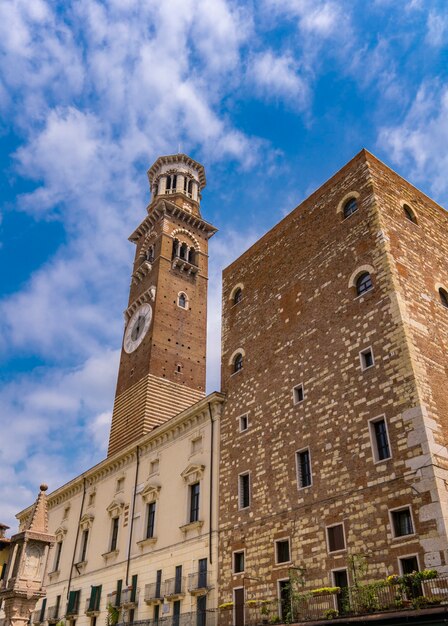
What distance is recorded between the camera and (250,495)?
21.4 meters

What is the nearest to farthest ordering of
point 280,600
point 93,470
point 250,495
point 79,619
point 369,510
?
1. point 369,510
2. point 280,600
3. point 250,495
4. point 79,619
5. point 93,470

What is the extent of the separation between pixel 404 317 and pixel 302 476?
6.33 meters

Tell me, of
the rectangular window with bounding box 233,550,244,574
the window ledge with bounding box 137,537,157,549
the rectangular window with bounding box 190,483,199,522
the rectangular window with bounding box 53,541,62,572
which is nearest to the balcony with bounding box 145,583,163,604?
the window ledge with bounding box 137,537,157,549

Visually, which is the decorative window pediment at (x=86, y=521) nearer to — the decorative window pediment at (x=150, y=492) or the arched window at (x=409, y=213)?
the decorative window pediment at (x=150, y=492)

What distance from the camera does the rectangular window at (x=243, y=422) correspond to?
2327 cm

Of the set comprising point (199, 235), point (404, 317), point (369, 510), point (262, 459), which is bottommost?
point (369, 510)

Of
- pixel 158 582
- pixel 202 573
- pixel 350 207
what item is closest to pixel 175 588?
pixel 158 582

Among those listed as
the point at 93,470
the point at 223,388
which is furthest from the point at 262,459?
the point at 93,470

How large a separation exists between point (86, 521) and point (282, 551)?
50.8 ft

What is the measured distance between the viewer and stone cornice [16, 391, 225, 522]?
2542 centimetres

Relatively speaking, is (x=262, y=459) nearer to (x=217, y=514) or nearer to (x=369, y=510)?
(x=217, y=514)

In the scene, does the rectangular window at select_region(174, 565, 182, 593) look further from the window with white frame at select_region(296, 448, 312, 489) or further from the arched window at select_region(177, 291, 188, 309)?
the arched window at select_region(177, 291, 188, 309)

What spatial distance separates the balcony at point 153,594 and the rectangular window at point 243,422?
23.4 feet

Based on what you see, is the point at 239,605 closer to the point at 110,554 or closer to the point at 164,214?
the point at 110,554
